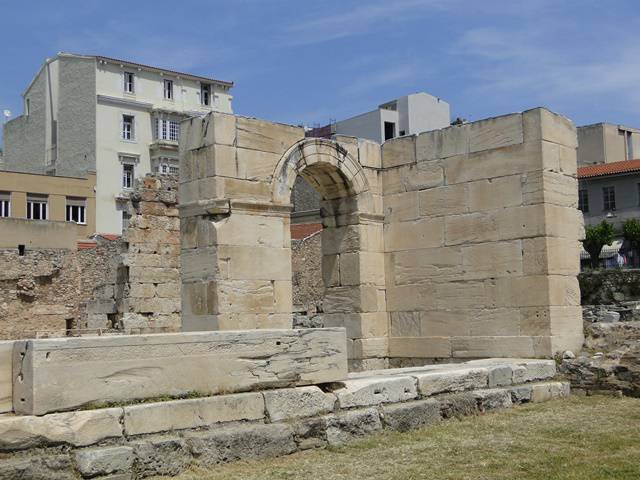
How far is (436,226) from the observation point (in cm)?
1290

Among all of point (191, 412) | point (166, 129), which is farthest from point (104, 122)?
point (191, 412)

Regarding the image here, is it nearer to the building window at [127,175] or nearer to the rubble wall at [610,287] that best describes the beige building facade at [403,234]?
the rubble wall at [610,287]

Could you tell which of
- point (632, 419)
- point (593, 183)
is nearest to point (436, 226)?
point (632, 419)

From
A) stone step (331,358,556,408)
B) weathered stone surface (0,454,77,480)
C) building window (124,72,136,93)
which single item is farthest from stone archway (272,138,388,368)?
building window (124,72,136,93)

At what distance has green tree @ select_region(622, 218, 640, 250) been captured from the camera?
38531 mm

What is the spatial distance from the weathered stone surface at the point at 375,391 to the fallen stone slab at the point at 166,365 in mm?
213

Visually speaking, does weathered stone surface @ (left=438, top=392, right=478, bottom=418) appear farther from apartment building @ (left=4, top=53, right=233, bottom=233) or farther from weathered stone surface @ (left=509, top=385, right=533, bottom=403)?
apartment building @ (left=4, top=53, right=233, bottom=233)

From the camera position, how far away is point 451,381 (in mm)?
9406

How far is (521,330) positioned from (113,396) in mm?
6922

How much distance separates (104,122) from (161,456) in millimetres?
43209

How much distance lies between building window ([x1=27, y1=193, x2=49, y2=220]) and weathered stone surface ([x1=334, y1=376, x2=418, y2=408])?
3717 centimetres

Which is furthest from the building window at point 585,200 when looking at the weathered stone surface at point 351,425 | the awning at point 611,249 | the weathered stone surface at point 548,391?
the weathered stone surface at point 351,425

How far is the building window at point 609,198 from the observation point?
41.9m

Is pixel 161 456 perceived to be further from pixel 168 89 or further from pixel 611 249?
pixel 168 89
